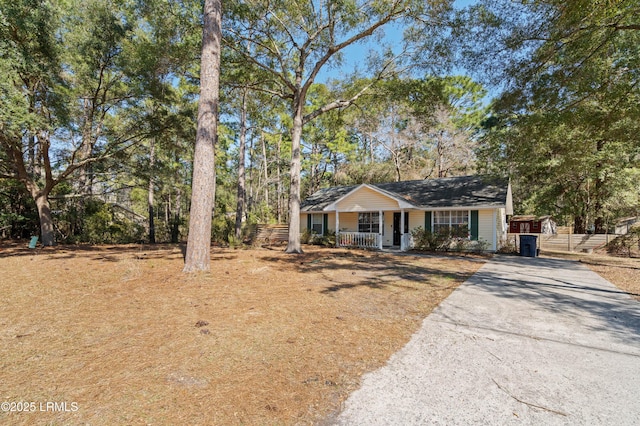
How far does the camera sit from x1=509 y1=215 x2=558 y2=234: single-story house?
2704cm

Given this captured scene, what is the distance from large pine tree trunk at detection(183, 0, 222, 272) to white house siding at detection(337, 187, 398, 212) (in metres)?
10.5

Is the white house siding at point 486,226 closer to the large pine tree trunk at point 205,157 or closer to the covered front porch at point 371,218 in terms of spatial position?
the covered front porch at point 371,218

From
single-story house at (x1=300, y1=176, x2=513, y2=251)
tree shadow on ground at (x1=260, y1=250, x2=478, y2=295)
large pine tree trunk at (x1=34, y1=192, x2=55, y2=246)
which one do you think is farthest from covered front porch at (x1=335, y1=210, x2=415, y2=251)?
large pine tree trunk at (x1=34, y1=192, x2=55, y2=246)

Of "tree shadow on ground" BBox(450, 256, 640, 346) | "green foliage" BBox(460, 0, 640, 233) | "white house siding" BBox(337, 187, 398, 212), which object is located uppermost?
"green foliage" BBox(460, 0, 640, 233)

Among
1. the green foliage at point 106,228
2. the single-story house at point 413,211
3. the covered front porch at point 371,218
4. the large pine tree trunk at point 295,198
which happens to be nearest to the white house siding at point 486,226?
the single-story house at point 413,211

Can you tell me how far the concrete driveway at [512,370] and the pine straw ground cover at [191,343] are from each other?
29cm

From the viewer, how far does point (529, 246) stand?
42.3ft

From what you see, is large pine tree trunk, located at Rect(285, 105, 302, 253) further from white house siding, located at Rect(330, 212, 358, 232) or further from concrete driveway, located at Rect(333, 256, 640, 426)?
concrete driveway, located at Rect(333, 256, 640, 426)

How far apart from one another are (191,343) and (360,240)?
43.3 ft

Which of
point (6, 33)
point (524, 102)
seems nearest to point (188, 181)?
point (6, 33)

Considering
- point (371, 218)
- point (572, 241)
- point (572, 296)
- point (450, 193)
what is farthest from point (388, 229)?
point (572, 296)

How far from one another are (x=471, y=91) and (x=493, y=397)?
2791 cm

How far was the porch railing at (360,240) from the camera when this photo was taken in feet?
50.2

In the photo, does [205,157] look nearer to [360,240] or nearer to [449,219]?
[360,240]
